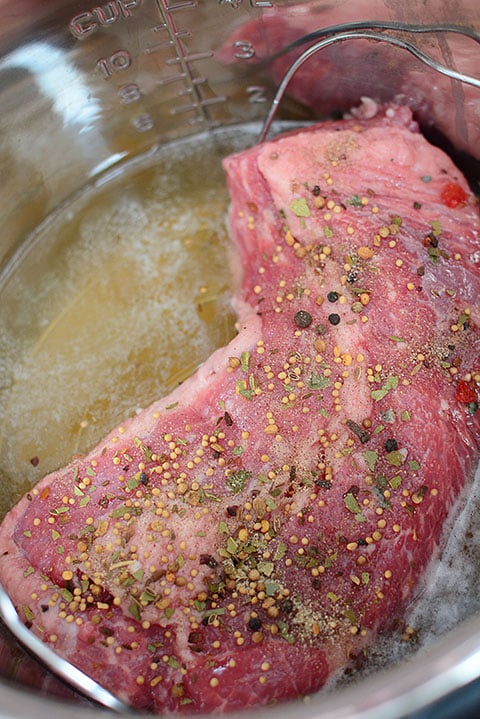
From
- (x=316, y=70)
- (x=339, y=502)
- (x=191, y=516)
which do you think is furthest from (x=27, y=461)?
(x=316, y=70)

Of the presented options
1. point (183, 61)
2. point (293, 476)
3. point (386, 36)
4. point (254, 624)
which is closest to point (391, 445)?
point (293, 476)

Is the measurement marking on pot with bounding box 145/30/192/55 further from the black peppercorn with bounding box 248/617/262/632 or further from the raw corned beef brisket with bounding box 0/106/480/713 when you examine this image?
the black peppercorn with bounding box 248/617/262/632

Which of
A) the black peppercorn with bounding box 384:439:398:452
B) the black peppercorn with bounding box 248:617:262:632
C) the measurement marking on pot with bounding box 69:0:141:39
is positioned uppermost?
the measurement marking on pot with bounding box 69:0:141:39

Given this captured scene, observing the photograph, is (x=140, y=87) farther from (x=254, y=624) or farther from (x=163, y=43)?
(x=254, y=624)

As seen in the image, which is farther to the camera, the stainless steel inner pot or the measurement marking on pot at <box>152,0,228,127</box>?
the measurement marking on pot at <box>152,0,228,127</box>

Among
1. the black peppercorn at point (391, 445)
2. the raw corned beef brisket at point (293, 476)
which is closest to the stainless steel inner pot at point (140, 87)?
the raw corned beef brisket at point (293, 476)

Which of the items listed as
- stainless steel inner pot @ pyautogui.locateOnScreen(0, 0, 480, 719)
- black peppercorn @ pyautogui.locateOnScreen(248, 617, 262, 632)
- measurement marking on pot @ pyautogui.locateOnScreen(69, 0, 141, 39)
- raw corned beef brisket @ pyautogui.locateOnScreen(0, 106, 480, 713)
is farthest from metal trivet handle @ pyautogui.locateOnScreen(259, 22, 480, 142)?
black peppercorn @ pyautogui.locateOnScreen(248, 617, 262, 632)

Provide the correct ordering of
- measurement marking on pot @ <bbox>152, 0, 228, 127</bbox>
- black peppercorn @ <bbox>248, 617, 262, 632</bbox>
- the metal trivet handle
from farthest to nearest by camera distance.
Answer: measurement marking on pot @ <bbox>152, 0, 228, 127</bbox>
the metal trivet handle
black peppercorn @ <bbox>248, 617, 262, 632</bbox>

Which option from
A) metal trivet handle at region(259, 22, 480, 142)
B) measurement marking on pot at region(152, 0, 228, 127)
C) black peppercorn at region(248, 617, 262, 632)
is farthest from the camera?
measurement marking on pot at region(152, 0, 228, 127)

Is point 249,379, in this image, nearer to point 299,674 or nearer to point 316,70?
point 299,674
